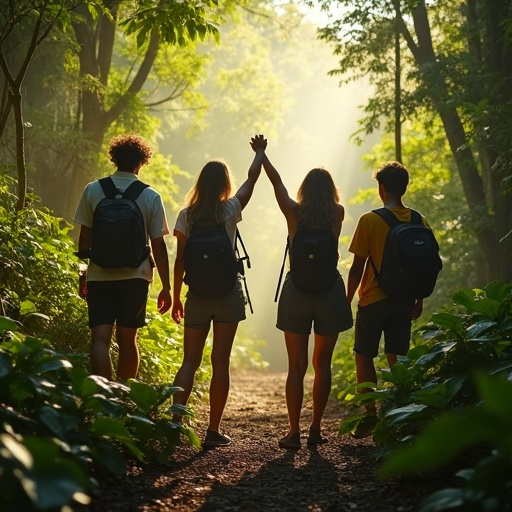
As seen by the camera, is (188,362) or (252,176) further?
(252,176)

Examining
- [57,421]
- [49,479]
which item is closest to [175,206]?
[57,421]

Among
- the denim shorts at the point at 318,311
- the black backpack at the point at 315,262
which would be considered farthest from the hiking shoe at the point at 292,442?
the black backpack at the point at 315,262

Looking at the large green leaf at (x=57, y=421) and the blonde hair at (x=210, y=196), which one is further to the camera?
the blonde hair at (x=210, y=196)

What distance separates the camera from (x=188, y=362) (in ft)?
18.7

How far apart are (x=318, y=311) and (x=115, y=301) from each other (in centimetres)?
146

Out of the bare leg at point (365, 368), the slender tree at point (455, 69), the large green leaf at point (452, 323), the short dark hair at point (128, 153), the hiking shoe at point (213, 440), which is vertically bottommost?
the hiking shoe at point (213, 440)

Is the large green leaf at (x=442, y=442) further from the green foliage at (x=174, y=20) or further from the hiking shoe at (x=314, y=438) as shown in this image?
the green foliage at (x=174, y=20)

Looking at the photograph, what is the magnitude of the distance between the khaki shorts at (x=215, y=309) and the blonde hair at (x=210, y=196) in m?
0.53

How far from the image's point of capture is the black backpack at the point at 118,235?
5375 millimetres

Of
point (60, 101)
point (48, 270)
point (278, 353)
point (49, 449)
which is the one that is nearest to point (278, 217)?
point (278, 353)

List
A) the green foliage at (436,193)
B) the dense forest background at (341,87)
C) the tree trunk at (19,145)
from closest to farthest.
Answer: the tree trunk at (19,145) < the dense forest background at (341,87) < the green foliage at (436,193)

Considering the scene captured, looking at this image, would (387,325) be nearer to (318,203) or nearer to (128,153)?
(318,203)

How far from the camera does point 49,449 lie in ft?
7.01

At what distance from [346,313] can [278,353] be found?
125 ft
